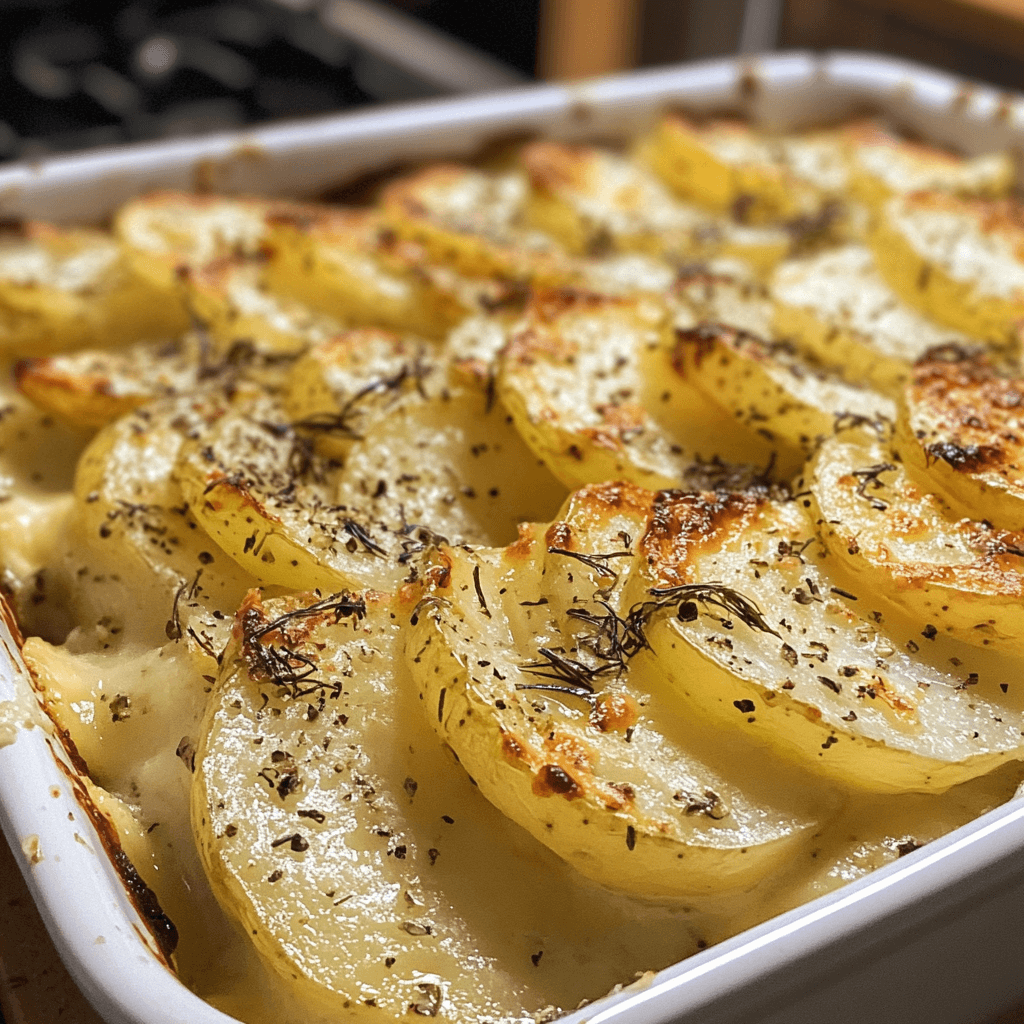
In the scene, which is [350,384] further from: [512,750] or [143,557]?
[512,750]

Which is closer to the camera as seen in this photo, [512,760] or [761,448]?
[512,760]

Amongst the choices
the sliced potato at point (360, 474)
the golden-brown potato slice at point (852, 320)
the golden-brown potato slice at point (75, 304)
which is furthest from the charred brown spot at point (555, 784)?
the golden-brown potato slice at point (75, 304)

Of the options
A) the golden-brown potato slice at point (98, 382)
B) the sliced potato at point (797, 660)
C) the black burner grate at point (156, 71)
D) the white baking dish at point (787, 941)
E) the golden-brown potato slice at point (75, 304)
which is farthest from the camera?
the black burner grate at point (156, 71)

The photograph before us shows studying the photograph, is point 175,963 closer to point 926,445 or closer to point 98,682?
point 98,682

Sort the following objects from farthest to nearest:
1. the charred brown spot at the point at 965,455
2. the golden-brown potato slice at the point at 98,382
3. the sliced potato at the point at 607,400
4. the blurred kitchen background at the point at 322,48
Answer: the blurred kitchen background at the point at 322,48 < the golden-brown potato slice at the point at 98,382 < the sliced potato at the point at 607,400 < the charred brown spot at the point at 965,455

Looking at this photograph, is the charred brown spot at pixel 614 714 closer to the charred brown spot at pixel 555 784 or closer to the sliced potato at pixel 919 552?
the charred brown spot at pixel 555 784

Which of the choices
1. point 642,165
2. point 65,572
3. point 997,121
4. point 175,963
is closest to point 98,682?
point 65,572

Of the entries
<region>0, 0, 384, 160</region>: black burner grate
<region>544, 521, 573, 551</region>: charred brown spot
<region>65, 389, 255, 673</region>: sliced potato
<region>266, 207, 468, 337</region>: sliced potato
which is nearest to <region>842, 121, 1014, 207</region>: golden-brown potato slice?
<region>266, 207, 468, 337</region>: sliced potato
